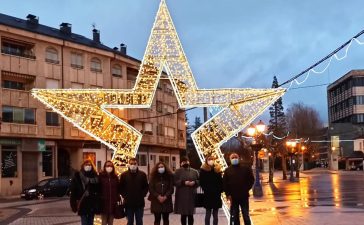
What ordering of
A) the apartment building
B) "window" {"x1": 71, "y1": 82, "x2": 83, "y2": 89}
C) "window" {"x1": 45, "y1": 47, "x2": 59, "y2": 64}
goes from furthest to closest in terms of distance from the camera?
"window" {"x1": 71, "y1": 82, "x2": 83, "y2": 89} < "window" {"x1": 45, "y1": 47, "x2": 59, "y2": 64} < the apartment building

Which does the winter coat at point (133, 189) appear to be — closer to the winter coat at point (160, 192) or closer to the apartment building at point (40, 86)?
the winter coat at point (160, 192)

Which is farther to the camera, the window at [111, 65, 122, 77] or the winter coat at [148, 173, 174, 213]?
the window at [111, 65, 122, 77]

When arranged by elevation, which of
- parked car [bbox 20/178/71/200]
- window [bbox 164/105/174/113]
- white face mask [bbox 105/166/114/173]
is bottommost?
parked car [bbox 20/178/71/200]

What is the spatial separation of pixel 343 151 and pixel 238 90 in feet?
339

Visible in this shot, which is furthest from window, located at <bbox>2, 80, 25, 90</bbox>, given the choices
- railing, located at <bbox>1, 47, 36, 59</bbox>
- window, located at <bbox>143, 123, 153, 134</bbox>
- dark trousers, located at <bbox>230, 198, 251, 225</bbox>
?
dark trousers, located at <bbox>230, 198, 251, 225</bbox>

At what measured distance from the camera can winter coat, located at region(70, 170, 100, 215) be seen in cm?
1202

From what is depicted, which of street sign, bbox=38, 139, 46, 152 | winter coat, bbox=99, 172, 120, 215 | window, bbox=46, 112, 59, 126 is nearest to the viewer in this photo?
winter coat, bbox=99, 172, 120, 215

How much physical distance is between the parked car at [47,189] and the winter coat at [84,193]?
28737 millimetres

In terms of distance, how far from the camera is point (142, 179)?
12758mm

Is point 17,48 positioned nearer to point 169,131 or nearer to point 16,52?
point 16,52

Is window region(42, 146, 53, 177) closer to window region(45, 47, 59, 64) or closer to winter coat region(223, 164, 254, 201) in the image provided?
window region(45, 47, 59, 64)

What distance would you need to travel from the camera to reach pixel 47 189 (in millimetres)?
40438

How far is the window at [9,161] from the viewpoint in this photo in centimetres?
4525

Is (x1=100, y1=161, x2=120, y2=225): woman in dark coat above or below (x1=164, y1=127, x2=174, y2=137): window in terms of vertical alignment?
below
